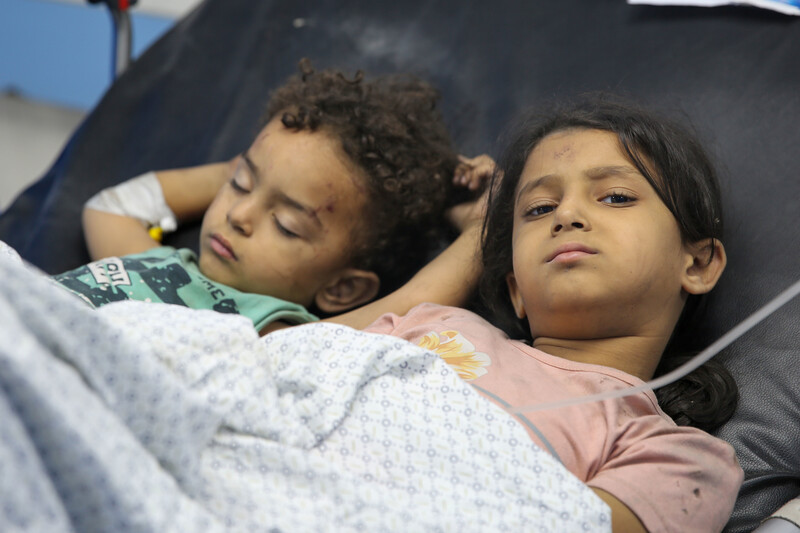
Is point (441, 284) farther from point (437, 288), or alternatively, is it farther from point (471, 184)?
point (471, 184)

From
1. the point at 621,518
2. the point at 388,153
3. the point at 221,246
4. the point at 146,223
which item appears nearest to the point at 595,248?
the point at 621,518

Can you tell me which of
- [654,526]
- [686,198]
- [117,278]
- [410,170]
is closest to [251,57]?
[410,170]

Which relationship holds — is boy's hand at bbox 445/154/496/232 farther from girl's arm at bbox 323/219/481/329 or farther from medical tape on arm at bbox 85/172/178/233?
medical tape on arm at bbox 85/172/178/233

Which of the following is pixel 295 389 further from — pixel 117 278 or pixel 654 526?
pixel 117 278

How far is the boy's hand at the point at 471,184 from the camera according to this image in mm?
1297

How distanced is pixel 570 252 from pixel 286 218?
0.46 meters

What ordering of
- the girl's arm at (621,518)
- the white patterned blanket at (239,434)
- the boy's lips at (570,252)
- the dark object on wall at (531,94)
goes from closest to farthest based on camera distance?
the white patterned blanket at (239,434) → the girl's arm at (621,518) → the boy's lips at (570,252) → the dark object on wall at (531,94)

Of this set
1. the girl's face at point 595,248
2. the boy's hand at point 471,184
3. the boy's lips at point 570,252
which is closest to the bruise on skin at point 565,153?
the girl's face at point 595,248

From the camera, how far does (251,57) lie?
165 cm

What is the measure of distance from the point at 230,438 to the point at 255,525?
8cm

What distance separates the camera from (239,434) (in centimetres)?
71

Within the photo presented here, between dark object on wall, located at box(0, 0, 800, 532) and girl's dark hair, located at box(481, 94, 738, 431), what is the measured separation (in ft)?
0.12

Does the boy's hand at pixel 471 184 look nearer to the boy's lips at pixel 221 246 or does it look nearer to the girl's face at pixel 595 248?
the girl's face at pixel 595 248

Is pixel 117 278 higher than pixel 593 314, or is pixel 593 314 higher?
pixel 593 314
